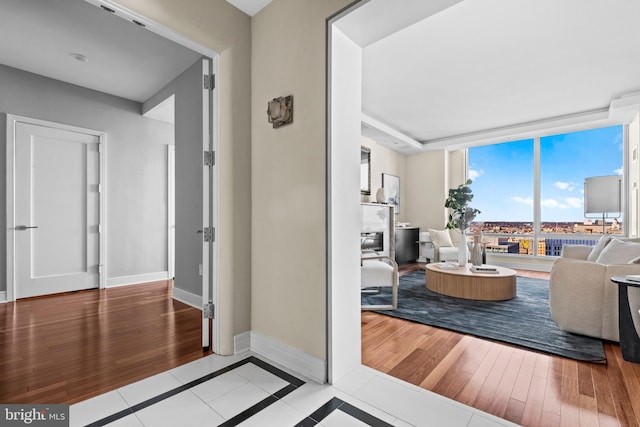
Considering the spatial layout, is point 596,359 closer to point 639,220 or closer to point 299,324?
point 299,324

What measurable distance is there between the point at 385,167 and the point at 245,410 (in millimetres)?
5978

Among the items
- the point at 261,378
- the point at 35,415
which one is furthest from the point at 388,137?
the point at 35,415

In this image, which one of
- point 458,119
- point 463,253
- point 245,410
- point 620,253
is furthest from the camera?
point 458,119

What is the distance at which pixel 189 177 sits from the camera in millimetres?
3676

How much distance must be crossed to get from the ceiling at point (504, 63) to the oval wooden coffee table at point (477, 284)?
2.55 metres

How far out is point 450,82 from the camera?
13.4ft

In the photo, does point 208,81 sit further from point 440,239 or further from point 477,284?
point 440,239

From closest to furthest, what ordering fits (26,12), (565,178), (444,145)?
(26,12) < (565,178) < (444,145)

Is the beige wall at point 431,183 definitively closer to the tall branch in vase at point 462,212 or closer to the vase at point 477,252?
the tall branch in vase at point 462,212

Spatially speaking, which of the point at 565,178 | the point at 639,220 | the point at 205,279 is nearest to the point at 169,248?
the point at 205,279

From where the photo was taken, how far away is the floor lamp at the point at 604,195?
4.40m

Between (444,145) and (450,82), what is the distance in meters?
2.89

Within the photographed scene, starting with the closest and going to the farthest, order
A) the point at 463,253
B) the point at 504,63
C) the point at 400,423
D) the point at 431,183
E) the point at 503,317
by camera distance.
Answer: the point at 400,423 < the point at 503,317 < the point at 504,63 < the point at 463,253 < the point at 431,183

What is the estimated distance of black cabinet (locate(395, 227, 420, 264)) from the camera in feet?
20.7
